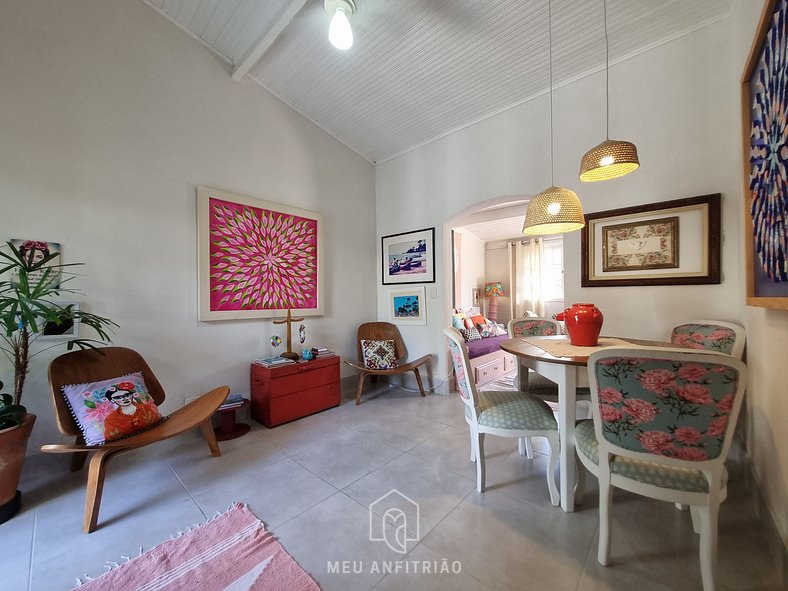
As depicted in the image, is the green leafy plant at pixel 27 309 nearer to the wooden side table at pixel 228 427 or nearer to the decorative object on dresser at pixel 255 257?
the decorative object on dresser at pixel 255 257

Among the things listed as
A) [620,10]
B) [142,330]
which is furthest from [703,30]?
[142,330]

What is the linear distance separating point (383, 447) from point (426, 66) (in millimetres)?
3294

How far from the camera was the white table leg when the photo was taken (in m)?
1.50

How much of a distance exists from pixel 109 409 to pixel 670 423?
2803 millimetres

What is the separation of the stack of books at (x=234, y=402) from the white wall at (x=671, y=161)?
10.2 feet

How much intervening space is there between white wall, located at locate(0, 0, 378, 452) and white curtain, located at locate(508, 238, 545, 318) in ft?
16.8

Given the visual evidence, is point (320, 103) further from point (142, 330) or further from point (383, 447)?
point (383, 447)

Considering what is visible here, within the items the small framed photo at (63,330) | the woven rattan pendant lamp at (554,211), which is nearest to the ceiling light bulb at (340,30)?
the woven rattan pendant lamp at (554,211)

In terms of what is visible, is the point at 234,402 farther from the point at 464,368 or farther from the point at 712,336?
the point at 712,336

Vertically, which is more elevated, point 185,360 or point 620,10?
point 620,10

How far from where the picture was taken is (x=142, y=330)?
2.31m

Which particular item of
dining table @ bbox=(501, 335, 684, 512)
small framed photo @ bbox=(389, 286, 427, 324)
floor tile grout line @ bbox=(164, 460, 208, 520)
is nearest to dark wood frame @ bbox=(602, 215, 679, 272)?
dining table @ bbox=(501, 335, 684, 512)

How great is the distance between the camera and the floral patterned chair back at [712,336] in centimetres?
182

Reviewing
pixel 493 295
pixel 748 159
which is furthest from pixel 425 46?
pixel 493 295
